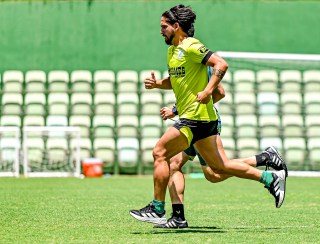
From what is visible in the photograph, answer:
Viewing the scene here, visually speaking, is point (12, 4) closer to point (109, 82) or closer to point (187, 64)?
point (109, 82)

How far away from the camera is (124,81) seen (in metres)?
23.8

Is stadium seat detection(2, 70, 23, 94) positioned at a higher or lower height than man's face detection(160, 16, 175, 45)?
higher

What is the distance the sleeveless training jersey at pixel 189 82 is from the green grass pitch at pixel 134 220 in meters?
1.19

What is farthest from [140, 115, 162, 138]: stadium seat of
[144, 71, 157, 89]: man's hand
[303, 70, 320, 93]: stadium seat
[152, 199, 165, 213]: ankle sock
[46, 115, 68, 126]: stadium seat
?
[152, 199, 165, 213]: ankle sock

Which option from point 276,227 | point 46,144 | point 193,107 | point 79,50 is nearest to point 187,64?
point 193,107

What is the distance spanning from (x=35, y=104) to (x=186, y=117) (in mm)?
14775

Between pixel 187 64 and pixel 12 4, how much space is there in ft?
54.8

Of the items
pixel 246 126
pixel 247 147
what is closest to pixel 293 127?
pixel 246 126

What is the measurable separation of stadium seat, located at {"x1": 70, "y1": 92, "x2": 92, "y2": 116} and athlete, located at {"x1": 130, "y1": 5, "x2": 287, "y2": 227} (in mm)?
14109

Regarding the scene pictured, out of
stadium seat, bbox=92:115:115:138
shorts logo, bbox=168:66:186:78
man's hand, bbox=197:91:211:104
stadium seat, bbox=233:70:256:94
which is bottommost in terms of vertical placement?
man's hand, bbox=197:91:211:104

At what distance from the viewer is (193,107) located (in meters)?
9.20

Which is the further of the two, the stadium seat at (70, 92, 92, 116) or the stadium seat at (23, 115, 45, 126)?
the stadium seat at (70, 92, 92, 116)

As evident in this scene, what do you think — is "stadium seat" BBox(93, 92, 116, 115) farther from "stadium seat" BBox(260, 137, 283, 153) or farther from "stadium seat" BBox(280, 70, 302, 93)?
"stadium seat" BBox(280, 70, 302, 93)

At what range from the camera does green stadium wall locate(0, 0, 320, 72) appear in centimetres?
2484
